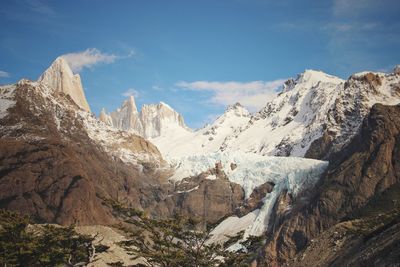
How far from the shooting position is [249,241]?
154 feet

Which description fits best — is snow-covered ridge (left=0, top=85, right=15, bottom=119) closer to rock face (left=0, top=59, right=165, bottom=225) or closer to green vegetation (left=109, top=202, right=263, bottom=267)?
rock face (left=0, top=59, right=165, bottom=225)

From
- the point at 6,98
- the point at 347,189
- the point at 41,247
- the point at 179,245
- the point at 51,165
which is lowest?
the point at 179,245

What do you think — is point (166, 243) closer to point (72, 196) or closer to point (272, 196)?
point (72, 196)

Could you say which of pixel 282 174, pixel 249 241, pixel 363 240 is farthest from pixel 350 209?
pixel 249 241

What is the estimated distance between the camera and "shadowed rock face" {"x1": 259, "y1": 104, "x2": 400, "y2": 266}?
143 meters

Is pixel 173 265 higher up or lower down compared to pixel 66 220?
lower down

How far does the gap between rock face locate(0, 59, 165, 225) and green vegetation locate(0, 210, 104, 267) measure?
82.9 metres

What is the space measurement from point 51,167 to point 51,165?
927 mm

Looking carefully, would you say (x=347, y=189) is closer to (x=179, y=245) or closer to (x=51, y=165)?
(x=51, y=165)

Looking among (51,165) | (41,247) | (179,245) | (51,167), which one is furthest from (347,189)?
(41,247)

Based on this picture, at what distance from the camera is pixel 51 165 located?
509 ft

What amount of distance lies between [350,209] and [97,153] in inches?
→ 3544

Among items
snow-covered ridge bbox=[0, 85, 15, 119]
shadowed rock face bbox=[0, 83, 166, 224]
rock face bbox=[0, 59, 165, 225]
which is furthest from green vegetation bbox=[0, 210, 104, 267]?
snow-covered ridge bbox=[0, 85, 15, 119]

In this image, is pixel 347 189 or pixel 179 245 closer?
pixel 179 245
